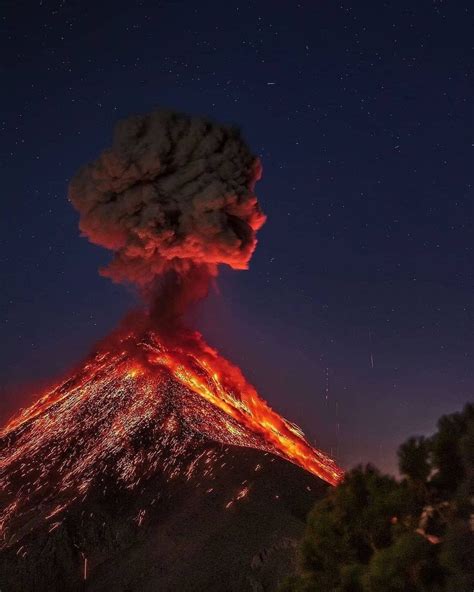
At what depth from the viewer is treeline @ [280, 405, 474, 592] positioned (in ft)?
53.5

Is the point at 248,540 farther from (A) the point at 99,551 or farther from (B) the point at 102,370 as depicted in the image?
(B) the point at 102,370

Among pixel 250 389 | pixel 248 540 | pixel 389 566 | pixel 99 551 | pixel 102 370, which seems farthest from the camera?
pixel 250 389

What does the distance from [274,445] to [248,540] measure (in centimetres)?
1844

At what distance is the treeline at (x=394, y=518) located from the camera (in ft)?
53.5

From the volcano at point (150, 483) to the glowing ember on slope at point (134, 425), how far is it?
135mm

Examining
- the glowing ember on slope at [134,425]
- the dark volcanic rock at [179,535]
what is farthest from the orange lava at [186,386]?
the dark volcanic rock at [179,535]

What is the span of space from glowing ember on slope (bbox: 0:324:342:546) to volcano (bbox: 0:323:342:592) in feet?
0.44

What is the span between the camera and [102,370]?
56562mm

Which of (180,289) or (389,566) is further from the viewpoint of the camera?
(180,289)

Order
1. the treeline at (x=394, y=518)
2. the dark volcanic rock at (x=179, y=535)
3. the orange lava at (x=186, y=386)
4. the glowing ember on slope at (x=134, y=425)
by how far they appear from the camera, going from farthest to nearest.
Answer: the orange lava at (x=186, y=386)
the glowing ember on slope at (x=134, y=425)
the dark volcanic rock at (x=179, y=535)
the treeline at (x=394, y=518)

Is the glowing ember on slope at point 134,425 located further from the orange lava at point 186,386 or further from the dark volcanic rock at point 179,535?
the dark volcanic rock at point 179,535

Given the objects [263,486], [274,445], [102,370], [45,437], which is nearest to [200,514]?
[263,486]

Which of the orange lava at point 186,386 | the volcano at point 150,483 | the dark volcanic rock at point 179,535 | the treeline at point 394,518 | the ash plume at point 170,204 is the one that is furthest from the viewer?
the ash plume at point 170,204

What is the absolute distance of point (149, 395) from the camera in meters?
48.8
